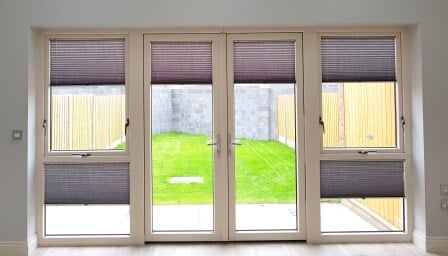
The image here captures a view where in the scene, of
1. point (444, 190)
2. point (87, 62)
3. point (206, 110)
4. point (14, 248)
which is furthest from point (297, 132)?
point (14, 248)

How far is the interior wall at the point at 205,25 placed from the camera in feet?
13.0

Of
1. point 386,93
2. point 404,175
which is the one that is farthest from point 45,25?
point 404,175

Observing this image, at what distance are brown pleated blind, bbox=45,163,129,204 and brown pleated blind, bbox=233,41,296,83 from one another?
1.60m

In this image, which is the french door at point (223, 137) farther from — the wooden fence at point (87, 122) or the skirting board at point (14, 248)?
the skirting board at point (14, 248)

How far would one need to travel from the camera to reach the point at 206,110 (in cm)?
428

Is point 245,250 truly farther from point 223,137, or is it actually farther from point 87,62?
point 87,62

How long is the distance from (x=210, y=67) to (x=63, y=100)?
1601 millimetres

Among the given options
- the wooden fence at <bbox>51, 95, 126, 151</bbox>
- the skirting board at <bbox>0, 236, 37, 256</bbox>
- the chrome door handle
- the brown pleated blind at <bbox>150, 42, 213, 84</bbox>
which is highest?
the brown pleated blind at <bbox>150, 42, 213, 84</bbox>

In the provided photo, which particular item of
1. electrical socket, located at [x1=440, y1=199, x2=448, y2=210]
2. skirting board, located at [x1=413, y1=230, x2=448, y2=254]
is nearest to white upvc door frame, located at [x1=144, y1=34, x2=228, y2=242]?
skirting board, located at [x1=413, y1=230, x2=448, y2=254]

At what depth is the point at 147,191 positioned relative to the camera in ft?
13.8

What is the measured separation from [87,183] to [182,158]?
1.03 m

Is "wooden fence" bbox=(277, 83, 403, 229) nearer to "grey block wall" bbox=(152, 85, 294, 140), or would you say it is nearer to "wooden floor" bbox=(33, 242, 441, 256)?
"grey block wall" bbox=(152, 85, 294, 140)

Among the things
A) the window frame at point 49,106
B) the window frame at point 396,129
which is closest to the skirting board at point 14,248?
the window frame at point 49,106

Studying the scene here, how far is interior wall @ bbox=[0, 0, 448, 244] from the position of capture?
156 inches
